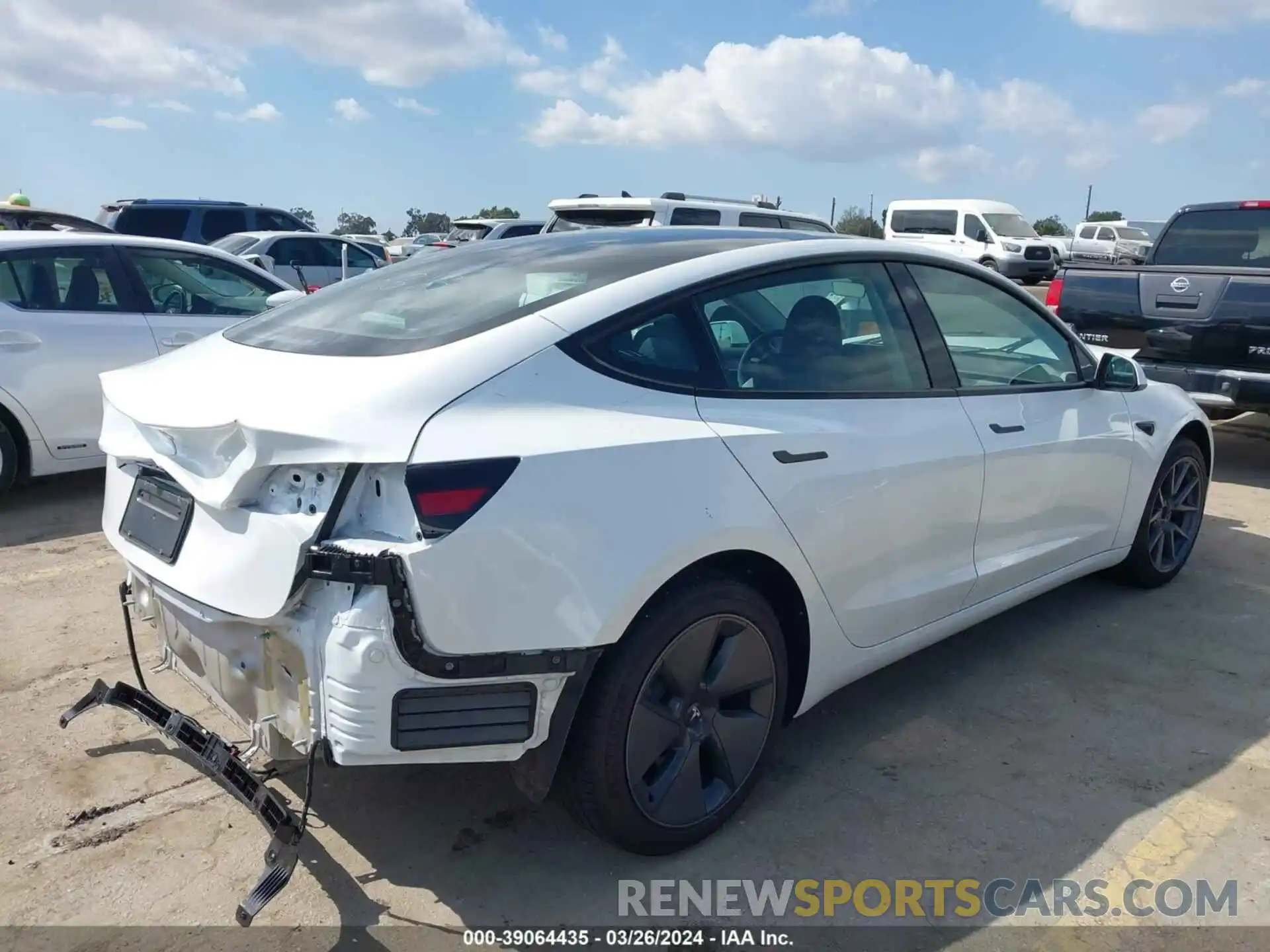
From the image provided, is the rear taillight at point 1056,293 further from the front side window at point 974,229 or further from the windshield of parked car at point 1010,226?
the windshield of parked car at point 1010,226

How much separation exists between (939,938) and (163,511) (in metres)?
2.23

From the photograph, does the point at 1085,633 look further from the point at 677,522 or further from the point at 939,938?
the point at 677,522

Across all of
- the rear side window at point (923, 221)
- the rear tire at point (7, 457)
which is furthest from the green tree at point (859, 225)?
the rear tire at point (7, 457)

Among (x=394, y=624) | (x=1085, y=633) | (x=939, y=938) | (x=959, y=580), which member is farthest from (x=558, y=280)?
(x=1085, y=633)

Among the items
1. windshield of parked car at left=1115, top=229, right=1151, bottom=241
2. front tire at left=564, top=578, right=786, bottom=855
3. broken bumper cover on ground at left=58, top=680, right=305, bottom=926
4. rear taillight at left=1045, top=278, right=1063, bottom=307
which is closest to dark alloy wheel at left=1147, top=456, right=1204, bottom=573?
front tire at left=564, top=578, right=786, bottom=855

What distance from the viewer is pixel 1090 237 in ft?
105

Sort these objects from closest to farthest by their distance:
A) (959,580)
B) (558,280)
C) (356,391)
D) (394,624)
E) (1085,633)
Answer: (394,624), (356,391), (558,280), (959,580), (1085,633)

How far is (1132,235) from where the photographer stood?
31.7 m

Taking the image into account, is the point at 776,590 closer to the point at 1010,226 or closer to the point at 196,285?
the point at 196,285

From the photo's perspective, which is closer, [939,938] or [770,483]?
[939,938]

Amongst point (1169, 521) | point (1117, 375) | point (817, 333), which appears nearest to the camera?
point (817, 333)

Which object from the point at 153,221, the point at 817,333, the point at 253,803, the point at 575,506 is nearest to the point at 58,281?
the point at 253,803

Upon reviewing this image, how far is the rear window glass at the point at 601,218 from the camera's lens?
32.8 feet

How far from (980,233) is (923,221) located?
4.83 ft
